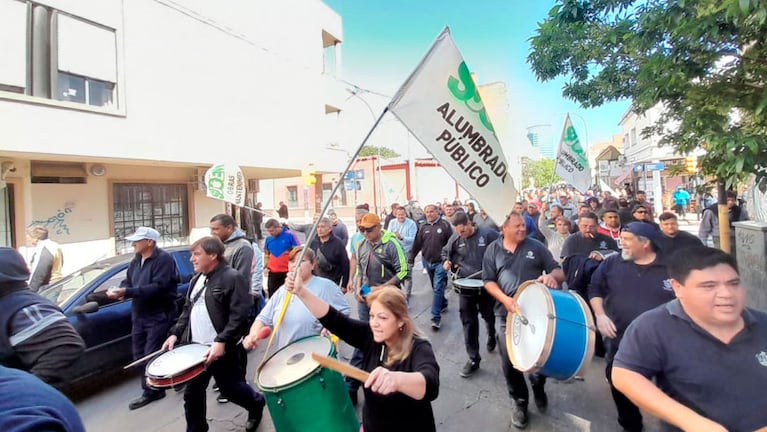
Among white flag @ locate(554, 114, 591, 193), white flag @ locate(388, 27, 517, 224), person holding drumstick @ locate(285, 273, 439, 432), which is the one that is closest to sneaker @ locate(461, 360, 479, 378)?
white flag @ locate(388, 27, 517, 224)

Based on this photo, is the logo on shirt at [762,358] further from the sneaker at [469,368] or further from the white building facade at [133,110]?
the white building facade at [133,110]

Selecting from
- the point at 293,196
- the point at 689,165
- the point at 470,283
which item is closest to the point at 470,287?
the point at 470,283

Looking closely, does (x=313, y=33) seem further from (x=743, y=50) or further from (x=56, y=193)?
(x=743, y=50)

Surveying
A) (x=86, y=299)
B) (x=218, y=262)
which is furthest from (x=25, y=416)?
(x=86, y=299)

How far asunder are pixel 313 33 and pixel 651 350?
18438 mm

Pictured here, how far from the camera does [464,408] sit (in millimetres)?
4105

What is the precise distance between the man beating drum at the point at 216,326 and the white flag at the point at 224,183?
3999 millimetres

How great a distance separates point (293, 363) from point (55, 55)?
415 inches

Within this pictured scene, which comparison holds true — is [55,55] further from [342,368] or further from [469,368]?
[342,368]

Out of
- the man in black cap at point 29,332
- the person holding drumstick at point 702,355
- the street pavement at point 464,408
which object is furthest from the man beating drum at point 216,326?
the person holding drumstick at point 702,355

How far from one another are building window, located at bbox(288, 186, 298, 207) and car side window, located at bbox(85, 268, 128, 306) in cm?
3577

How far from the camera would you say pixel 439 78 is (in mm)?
3258

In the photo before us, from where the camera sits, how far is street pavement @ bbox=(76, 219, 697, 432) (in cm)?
377

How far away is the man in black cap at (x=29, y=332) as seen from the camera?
7.25 feet
